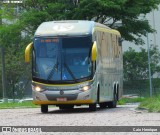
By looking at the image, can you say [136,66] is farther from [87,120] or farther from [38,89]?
[87,120]

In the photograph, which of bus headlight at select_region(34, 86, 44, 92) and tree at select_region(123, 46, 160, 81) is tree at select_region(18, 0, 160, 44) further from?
bus headlight at select_region(34, 86, 44, 92)

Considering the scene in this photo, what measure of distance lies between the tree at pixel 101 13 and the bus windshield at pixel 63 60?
2069cm

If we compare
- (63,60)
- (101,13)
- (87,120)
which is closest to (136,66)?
(101,13)

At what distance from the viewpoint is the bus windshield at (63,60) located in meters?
29.3

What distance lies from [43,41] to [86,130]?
12189 millimetres

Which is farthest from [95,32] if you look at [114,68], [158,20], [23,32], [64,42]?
[158,20]

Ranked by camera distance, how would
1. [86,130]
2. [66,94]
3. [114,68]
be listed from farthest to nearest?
[114,68], [66,94], [86,130]

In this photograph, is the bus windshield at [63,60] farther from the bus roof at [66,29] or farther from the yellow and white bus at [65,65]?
the bus roof at [66,29]

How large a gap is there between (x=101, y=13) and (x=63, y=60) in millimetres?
22583

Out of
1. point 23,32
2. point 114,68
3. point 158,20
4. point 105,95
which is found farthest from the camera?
point 158,20

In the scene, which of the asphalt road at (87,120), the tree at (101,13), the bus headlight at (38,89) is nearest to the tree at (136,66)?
the tree at (101,13)

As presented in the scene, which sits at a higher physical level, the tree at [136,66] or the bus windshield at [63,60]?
the bus windshield at [63,60]

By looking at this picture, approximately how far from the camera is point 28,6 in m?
57.3

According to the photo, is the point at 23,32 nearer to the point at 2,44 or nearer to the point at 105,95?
the point at 2,44
